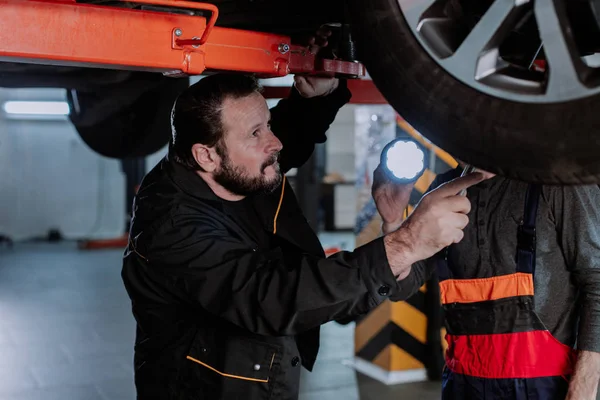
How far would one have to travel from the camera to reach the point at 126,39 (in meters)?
1.65

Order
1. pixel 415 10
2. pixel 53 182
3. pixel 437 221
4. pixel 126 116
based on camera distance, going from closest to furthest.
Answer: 1. pixel 415 10
2. pixel 437 221
3. pixel 126 116
4. pixel 53 182

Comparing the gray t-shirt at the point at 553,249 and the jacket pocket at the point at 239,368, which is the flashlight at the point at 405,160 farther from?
the jacket pocket at the point at 239,368

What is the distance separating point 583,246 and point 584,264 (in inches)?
1.9

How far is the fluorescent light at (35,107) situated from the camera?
11.4 m

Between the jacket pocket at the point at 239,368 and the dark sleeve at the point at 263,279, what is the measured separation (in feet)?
0.54

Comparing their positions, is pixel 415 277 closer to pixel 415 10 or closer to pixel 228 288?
pixel 228 288

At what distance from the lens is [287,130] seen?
104 inches

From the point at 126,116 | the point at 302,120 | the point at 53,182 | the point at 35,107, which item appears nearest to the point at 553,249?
the point at 302,120

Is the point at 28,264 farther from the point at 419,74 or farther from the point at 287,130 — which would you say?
the point at 419,74

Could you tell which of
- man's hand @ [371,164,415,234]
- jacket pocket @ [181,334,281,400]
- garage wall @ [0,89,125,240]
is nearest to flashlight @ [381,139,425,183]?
man's hand @ [371,164,415,234]

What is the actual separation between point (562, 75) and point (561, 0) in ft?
0.49

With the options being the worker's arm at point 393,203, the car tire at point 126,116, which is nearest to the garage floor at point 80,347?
the car tire at point 126,116

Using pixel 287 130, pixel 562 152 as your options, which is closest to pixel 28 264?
pixel 287 130

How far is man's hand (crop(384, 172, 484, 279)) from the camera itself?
1665 millimetres
